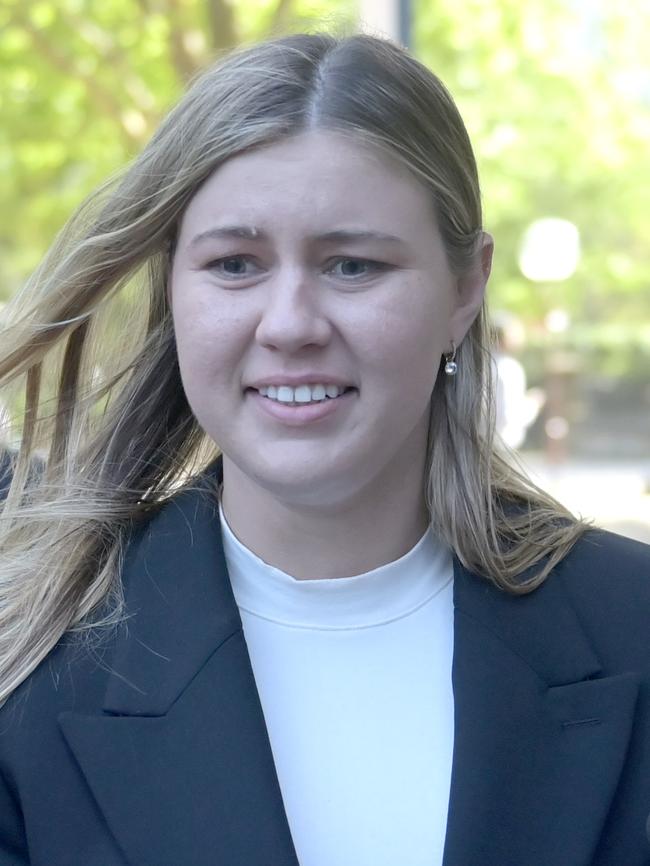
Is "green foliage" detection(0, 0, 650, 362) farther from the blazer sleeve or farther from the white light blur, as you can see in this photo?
the blazer sleeve

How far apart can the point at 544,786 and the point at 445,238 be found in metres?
0.75

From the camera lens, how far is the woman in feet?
5.81

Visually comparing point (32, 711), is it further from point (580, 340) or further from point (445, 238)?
point (580, 340)

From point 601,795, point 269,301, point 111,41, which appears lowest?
point 601,795

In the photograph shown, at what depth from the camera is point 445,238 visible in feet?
6.24

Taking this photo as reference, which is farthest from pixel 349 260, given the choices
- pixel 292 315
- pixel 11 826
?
pixel 11 826

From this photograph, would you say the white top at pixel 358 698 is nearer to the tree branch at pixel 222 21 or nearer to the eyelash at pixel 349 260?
the eyelash at pixel 349 260

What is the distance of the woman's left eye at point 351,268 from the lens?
5.83 feet

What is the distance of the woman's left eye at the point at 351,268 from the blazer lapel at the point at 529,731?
1.63ft

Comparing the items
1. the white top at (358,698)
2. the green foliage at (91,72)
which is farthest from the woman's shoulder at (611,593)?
the green foliage at (91,72)

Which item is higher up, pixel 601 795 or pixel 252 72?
pixel 252 72

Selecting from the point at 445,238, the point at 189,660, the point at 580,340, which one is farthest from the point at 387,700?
the point at 580,340

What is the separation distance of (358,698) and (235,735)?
198 mm

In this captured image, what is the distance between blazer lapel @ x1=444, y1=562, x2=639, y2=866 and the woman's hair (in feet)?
0.20
